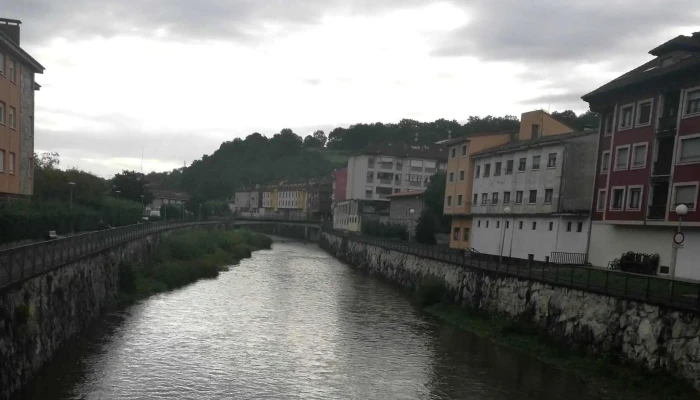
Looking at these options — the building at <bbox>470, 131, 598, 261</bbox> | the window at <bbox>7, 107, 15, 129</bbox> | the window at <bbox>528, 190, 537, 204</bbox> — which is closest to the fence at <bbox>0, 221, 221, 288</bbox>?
the window at <bbox>7, 107, 15, 129</bbox>

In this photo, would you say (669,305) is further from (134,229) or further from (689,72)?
(134,229)

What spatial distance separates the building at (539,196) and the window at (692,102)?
956 cm

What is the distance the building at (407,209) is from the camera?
224ft

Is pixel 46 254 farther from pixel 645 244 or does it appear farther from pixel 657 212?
pixel 645 244

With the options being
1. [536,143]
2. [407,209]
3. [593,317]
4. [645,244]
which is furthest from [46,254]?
[407,209]

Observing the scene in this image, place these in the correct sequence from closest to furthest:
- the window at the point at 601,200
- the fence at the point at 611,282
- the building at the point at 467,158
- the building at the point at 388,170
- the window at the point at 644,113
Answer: the fence at the point at 611,282 < the window at the point at 644,113 < the window at the point at 601,200 < the building at the point at 467,158 < the building at the point at 388,170

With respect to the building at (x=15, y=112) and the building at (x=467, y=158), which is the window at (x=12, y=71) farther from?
the building at (x=467, y=158)

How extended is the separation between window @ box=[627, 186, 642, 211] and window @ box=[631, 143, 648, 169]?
4.09ft

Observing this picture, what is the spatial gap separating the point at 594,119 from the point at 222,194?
13009 centimetres

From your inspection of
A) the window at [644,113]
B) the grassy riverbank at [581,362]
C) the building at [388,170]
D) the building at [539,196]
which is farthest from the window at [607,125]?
the building at [388,170]

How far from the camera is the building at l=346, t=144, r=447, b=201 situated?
316 feet

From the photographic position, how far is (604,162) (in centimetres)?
3506

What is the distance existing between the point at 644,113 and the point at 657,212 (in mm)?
5739

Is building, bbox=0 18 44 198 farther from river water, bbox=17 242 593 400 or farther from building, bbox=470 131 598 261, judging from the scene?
building, bbox=470 131 598 261
